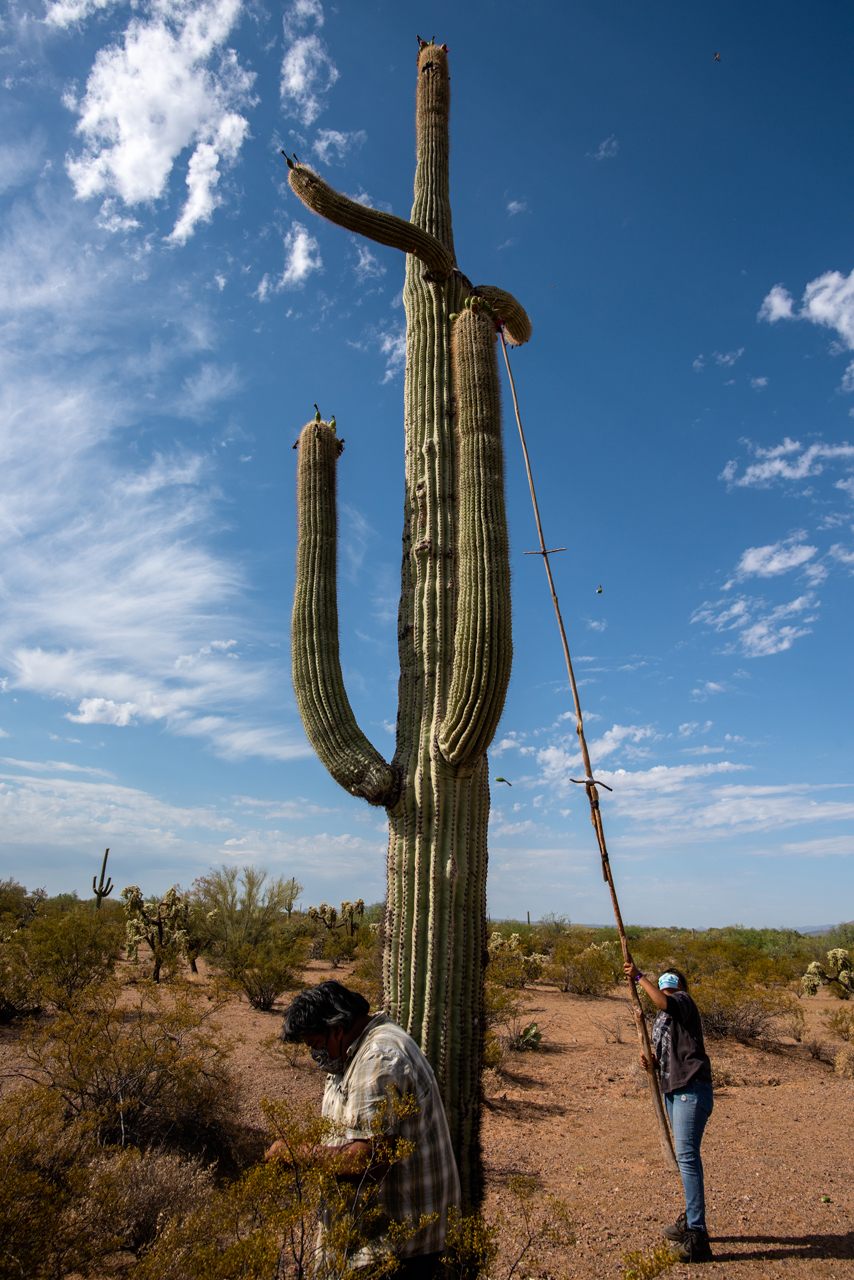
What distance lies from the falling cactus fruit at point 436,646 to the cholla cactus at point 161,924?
12.4m

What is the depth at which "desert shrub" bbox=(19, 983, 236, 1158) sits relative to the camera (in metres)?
5.59

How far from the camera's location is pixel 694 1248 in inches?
168

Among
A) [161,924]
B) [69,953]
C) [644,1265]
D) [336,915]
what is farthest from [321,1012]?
[336,915]

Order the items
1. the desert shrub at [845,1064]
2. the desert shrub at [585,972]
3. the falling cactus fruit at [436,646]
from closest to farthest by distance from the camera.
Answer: the falling cactus fruit at [436,646], the desert shrub at [845,1064], the desert shrub at [585,972]

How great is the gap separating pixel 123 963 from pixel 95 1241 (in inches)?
520

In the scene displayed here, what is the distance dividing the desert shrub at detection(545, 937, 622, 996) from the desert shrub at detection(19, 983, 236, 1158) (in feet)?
31.1

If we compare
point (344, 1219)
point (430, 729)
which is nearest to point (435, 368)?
point (430, 729)

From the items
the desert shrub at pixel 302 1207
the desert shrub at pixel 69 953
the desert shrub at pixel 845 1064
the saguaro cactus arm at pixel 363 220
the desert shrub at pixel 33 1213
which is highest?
the saguaro cactus arm at pixel 363 220

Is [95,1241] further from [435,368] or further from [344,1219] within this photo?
[435,368]

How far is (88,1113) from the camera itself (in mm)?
4832

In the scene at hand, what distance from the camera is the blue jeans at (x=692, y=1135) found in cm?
422

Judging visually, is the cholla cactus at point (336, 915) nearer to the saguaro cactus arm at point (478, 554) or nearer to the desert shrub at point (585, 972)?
the desert shrub at point (585, 972)

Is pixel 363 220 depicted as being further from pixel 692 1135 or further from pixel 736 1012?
pixel 736 1012

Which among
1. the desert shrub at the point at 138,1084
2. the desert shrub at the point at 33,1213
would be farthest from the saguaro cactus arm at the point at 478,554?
the desert shrub at the point at 138,1084
